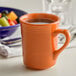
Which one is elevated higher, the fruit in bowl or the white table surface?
the fruit in bowl

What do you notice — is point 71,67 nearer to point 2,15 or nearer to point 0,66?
point 0,66

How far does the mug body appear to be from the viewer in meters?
0.58

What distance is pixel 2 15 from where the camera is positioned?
918 mm

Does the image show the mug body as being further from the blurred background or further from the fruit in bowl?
the blurred background

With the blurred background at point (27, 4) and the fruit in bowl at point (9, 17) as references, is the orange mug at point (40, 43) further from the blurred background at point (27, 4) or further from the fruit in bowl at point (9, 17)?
the blurred background at point (27, 4)

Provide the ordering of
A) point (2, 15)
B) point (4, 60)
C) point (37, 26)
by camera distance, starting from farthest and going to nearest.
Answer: point (2, 15)
point (4, 60)
point (37, 26)

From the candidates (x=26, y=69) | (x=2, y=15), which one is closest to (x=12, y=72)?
(x=26, y=69)

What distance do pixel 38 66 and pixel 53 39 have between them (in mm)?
71

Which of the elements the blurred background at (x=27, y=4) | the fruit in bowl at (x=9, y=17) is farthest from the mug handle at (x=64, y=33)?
→ the blurred background at (x=27, y=4)

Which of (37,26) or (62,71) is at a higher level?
(37,26)

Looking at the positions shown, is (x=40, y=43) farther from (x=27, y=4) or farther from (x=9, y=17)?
(x=27, y=4)

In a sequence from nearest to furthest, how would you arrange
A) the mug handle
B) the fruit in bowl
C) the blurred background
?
the mug handle < the fruit in bowl < the blurred background

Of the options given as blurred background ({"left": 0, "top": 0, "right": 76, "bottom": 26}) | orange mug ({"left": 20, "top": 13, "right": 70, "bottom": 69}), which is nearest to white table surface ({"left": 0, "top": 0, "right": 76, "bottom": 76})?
orange mug ({"left": 20, "top": 13, "right": 70, "bottom": 69})

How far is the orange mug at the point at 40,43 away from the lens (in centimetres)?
58
